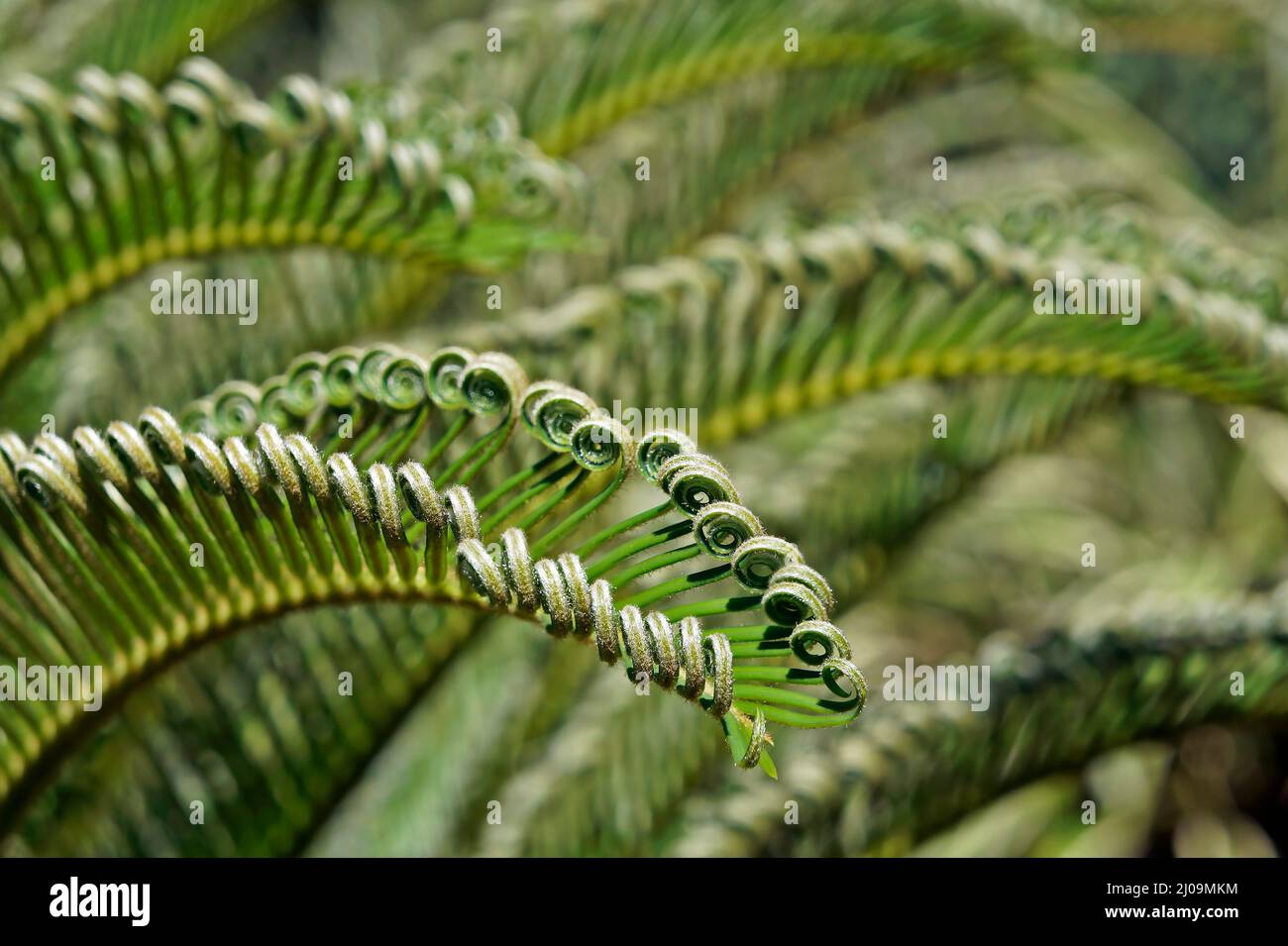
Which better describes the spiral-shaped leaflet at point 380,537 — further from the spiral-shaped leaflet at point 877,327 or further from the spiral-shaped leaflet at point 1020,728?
the spiral-shaped leaflet at point 1020,728

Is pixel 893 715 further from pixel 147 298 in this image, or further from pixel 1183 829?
pixel 1183 829

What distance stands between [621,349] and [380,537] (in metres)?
0.90

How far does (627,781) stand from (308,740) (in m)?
0.53

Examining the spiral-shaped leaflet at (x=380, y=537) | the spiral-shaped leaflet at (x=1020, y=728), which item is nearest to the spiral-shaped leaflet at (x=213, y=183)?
the spiral-shaped leaflet at (x=380, y=537)

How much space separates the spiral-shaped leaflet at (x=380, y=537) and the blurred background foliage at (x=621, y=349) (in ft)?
0.48

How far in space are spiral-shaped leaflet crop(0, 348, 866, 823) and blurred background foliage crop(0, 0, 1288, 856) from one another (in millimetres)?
145

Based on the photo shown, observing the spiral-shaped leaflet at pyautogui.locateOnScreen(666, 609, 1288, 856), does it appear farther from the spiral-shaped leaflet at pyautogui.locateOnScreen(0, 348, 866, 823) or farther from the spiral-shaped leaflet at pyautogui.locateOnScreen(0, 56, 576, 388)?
the spiral-shaped leaflet at pyautogui.locateOnScreen(0, 56, 576, 388)

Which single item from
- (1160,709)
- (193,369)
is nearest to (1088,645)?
(1160,709)

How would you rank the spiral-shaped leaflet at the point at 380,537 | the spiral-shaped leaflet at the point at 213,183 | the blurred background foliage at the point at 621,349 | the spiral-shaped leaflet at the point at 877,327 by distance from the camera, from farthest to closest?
the spiral-shaped leaflet at the point at 877,327 < the blurred background foliage at the point at 621,349 < the spiral-shaped leaflet at the point at 213,183 < the spiral-shaped leaflet at the point at 380,537

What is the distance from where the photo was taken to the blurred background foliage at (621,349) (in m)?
1.70

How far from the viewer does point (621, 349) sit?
6.43 feet

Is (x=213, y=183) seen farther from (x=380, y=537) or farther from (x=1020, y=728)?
(x=1020, y=728)

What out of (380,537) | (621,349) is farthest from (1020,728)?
(380,537)
